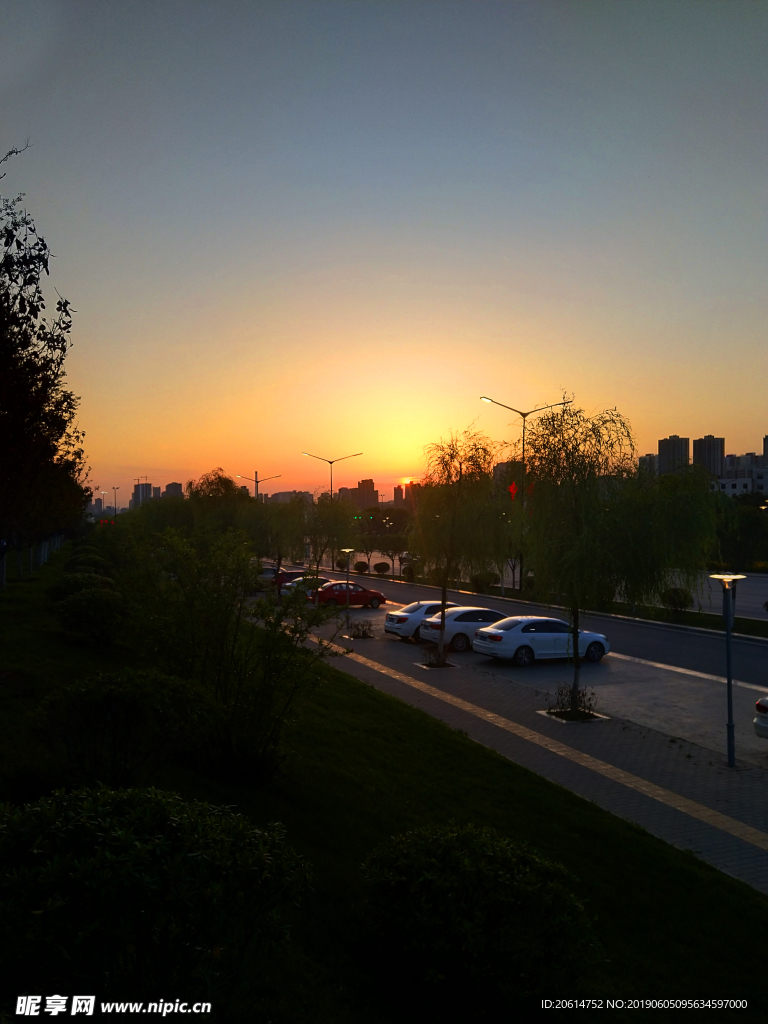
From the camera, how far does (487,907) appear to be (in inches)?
174

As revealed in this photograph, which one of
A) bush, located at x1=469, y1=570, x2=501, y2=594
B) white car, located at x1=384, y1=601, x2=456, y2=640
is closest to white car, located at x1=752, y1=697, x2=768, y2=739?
white car, located at x1=384, y1=601, x2=456, y2=640

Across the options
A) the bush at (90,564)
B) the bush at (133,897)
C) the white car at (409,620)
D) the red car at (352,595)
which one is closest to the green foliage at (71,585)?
the bush at (90,564)

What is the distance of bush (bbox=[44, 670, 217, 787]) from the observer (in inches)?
240

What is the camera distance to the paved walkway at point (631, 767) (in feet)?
30.7

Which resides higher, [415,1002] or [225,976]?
[225,976]

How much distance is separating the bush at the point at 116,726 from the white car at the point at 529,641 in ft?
52.7

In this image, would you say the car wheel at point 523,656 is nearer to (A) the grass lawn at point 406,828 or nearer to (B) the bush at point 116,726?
(A) the grass lawn at point 406,828

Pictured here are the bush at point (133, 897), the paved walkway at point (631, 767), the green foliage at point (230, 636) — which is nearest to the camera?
the bush at point (133, 897)

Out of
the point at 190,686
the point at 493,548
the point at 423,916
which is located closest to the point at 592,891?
the point at 423,916

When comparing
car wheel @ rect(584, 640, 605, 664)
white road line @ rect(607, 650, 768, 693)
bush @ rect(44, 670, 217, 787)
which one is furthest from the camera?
car wheel @ rect(584, 640, 605, 664)

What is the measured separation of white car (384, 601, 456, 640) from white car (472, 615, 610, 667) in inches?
141

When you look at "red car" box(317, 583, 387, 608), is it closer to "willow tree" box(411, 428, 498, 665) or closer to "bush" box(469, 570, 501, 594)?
"bush" box(469, 570, 501, 594)

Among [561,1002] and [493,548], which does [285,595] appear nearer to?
[561,1002]

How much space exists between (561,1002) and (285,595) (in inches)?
192
